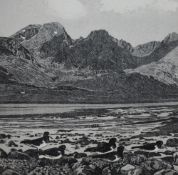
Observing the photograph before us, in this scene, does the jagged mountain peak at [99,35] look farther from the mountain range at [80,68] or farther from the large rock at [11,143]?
the large rock at [11,143]

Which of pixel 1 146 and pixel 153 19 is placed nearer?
pixel 1 146

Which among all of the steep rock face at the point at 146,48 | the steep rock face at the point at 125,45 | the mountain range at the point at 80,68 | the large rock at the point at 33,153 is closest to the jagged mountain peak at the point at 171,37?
the mountain range at the point at 80,68

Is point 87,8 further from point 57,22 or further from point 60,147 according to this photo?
point 60,147

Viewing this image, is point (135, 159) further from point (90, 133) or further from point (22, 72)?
point (22, 72)

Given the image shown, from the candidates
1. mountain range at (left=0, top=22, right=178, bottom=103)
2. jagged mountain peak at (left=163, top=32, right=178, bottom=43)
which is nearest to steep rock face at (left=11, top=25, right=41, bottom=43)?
mountain range at (left=0, top=22, right=178, bottom=103)

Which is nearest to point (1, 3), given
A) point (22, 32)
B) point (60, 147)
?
point (22, 32)
